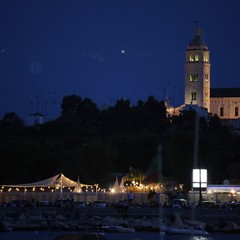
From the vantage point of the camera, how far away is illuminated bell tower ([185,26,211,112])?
192 metres

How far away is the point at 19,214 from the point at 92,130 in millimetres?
72348

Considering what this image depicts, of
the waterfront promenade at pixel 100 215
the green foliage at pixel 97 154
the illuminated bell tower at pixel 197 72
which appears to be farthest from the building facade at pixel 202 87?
the waterfront promenade at pixel 100 215

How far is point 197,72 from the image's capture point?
195875mm

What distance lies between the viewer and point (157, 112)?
531 feet

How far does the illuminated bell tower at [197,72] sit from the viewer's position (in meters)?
192

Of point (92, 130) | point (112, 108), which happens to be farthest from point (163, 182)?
point (112, 108)

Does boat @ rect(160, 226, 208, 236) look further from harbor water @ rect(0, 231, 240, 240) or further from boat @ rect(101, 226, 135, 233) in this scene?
boat @ rect(101, 226, 135, 233)

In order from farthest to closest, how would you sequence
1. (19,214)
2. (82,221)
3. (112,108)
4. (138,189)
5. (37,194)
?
1. (112,108)
2. (138,189)
3. (37,194)
4. (19,214)
5. (82,221)

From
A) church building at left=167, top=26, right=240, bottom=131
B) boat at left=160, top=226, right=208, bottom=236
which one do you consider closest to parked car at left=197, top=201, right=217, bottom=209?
boat at left=160, top=226, right=208, bottom=236

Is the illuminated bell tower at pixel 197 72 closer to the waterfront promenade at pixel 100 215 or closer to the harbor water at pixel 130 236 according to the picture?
the waterfront promenade at pixel 100 215

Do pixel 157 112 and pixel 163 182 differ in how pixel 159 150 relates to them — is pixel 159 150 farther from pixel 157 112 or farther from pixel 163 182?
pixel 157 112

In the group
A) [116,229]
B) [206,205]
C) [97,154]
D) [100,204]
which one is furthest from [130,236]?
[97,154]

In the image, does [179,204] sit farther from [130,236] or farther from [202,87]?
[202,87]

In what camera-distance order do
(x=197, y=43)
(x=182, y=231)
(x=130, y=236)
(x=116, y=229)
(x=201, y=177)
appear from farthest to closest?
(x=197, y=43) → (x=201, y=177) → (x=116, y=229) → (x=182, y=231) → (x=130, y=236)
